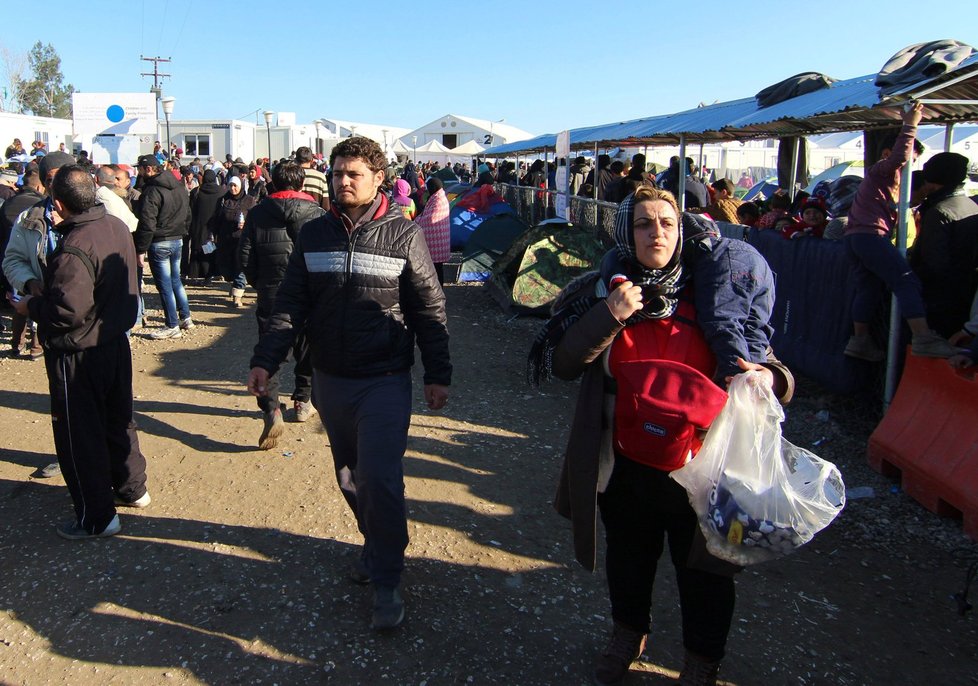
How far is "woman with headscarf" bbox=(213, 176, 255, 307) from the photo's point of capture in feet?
31.6

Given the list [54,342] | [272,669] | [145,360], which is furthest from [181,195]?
[272,669]

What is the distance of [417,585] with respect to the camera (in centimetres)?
355

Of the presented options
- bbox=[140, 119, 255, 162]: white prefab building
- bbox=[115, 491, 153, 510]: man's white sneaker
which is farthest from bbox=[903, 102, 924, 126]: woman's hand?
bbox=[140, 119, 255, 162]: white prefab building

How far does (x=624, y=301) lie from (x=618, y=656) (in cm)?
140

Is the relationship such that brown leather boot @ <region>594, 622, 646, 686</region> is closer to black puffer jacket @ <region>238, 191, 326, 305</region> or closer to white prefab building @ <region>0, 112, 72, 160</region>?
black puffer jacket @ <region>238, 191, 326, 305</region>

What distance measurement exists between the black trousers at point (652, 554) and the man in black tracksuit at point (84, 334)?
276cm

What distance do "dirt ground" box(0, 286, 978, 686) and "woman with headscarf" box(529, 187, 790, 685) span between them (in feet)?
1.79

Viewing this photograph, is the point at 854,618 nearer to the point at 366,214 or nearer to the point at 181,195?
the point at 366,214

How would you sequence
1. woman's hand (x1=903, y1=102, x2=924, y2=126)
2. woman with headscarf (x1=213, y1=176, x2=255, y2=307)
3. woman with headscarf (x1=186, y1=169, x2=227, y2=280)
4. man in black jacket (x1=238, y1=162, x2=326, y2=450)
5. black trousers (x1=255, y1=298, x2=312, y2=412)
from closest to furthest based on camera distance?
woman's hand (x1=903, y1=102, x2=924, y2=126) < black trousers (x1=255, y1=298, x2=312, y2=412) < man in black jacket (x1=238, y1=162, x2=326, y2=450) < woman with headscarf (x1=213, y1=176, x2=255, y2=307) < woman with headscarf (x1=186, y1=169, x2=227, y2=280)

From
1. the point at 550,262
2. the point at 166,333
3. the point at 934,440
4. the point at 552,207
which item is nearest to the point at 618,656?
the point at 934,440

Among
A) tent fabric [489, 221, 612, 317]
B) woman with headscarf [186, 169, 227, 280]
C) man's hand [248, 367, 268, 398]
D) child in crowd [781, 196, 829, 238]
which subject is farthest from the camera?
woman with headscarf [186, 169, 227, 280]

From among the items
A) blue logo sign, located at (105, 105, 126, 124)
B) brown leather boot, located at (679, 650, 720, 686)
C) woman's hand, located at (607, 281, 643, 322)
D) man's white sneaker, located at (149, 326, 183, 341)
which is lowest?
brown leather boot, located at (679, 650, 720, 686)

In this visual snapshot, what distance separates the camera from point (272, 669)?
9.64 ft

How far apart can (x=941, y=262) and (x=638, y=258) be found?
12.0ft
